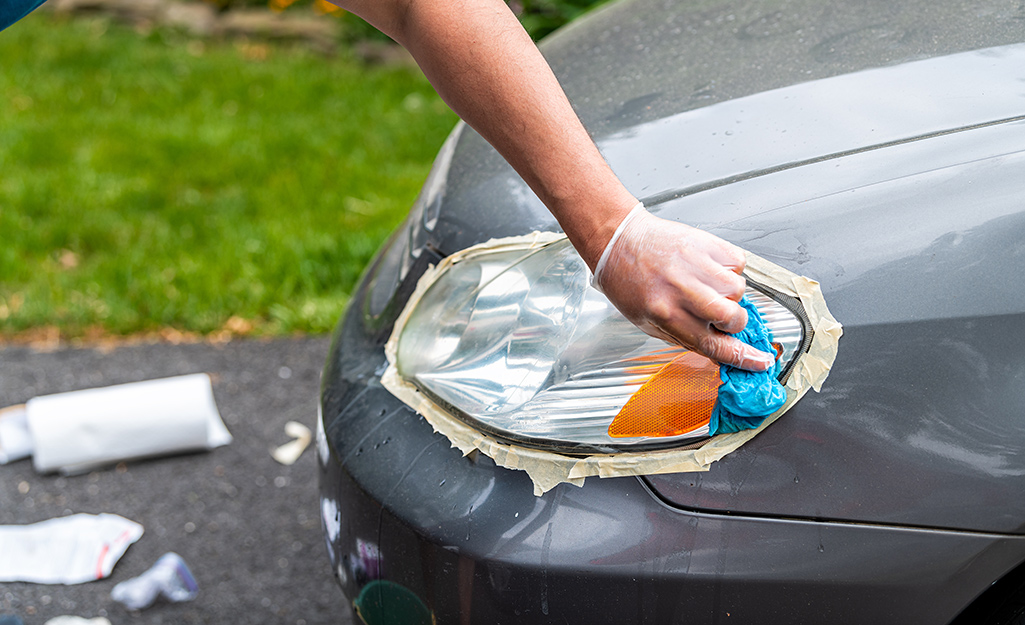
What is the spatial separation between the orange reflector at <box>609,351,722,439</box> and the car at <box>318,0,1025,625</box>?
31mm

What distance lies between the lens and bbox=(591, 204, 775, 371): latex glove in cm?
110

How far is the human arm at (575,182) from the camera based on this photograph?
111cm

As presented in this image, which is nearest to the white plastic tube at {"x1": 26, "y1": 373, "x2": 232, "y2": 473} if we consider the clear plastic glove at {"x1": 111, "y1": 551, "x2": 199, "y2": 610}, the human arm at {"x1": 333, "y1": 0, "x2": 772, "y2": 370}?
the clear plastic glove at {"x1": 111, "y1": 551, "x2": 199, "y2": 610}

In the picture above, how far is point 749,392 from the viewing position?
1135 mm

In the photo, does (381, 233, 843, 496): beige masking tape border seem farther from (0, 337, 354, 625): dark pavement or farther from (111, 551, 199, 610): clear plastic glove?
(111, 551, 199, 610): clear plastic glove

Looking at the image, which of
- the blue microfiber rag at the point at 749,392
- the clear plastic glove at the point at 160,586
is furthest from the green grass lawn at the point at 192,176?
the blue microfiber rag at the point at 749,392

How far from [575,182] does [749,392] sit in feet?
1.15

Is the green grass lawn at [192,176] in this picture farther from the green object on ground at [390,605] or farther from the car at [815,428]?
the car at [815,428]

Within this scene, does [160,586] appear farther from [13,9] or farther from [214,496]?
[13,9]

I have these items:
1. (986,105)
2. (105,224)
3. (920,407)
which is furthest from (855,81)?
(105,224)

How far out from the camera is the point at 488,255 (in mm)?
1487

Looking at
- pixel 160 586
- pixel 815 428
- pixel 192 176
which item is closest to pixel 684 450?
pixel 815 428

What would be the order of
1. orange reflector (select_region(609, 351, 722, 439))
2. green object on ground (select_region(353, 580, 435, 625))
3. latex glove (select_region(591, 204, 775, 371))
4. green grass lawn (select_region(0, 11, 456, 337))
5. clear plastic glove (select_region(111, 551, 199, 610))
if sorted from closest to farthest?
latex glove (select_region(591, 204, 775, 371)) < orange reflector (select_region(609, 351, 722, 439)) < green object on ground (select_region(353, 580, 435, 625)) < clear plastic glove (select_region(111, 551, 199, 610)) < green grass lawn (select_region(0, 11, 456, 337))

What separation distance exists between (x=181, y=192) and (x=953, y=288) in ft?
12.6
